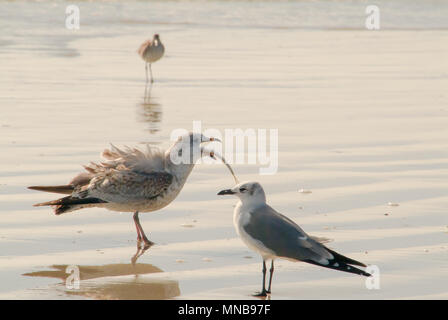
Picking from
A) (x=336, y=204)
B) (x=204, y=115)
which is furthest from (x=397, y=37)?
(x=336, y=204)

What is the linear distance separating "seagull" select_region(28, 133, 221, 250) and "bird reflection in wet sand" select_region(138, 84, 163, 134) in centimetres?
398

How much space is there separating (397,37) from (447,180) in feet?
51.1

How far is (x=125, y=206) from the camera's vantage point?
24.3 feet

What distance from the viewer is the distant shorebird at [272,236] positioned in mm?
5844

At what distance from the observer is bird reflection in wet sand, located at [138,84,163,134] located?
12023 mm

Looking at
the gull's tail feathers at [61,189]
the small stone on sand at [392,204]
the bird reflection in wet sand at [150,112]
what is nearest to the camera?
the gull's tail feathers at [61,189]

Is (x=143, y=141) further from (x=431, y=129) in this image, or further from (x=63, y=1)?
(x=63, y=1)

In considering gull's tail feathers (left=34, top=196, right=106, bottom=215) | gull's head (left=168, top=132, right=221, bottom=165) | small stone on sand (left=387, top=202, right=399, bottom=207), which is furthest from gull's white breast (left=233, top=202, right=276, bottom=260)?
small stone on sand (left=387, top=202, right=399, bottom=207)

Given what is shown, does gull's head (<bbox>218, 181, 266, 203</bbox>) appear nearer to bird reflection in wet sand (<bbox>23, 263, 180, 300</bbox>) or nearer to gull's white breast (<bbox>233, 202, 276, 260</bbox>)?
gull's white breast (<bbox>233, 202, 276, 260</bbox>)

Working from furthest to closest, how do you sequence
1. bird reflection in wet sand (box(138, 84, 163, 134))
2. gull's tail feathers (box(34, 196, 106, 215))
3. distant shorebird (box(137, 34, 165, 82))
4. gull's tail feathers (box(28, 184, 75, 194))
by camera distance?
distant shorebird (box(137, 34, 165, 82)) < bird reflection in wet sand (box(138, 84, 163, 134)) < gull's tail feathers (box(28, 184, 75, 194)) < gull's tail feathers (box(34, 196, 106, 215))

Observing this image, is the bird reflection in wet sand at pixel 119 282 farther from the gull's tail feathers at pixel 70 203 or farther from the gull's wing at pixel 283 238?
the gull's tail feathers at pixel 70 203

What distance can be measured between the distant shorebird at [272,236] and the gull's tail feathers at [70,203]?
1.55 metres

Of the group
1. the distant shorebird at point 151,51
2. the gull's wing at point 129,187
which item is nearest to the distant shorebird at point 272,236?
the gull's wing at point 129,187

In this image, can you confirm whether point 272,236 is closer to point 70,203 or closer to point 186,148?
point 186,148
